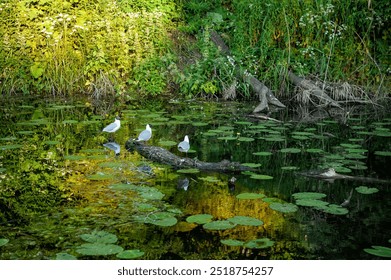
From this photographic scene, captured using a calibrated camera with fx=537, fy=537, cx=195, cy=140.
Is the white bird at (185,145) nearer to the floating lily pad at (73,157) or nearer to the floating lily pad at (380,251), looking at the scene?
the floating lily pad at (73,157)

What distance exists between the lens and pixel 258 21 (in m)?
8.91

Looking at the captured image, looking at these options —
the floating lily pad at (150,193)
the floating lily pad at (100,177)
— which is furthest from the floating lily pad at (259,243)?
the floating lily pad at (100,177)

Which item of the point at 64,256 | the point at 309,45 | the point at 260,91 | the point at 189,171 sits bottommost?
the point at 64,256

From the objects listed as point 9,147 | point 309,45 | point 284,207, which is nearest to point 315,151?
point 284,207

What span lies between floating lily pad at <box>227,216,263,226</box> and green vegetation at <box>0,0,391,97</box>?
490 centimetres

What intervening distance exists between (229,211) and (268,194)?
50cm

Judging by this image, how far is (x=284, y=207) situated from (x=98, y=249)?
1406mm

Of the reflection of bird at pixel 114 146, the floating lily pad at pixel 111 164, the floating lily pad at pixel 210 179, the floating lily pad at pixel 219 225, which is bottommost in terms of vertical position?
the floating lily pad at pixel 219 225

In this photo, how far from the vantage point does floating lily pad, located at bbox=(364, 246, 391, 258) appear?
3.07m

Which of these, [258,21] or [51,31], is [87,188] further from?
[258,21]

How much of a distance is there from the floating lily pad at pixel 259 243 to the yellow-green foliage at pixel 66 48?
220 inches

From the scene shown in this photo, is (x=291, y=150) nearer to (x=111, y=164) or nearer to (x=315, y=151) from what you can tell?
(x=315, y=151)

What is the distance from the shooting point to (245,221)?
11.6 ft

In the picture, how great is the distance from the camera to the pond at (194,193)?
322cm
